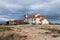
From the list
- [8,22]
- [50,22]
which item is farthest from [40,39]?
[50,22]

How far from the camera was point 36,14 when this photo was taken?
7031cm

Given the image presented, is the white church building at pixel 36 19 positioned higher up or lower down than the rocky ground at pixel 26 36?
higher up

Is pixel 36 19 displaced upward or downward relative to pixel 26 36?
upward

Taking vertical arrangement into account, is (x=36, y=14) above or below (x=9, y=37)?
above

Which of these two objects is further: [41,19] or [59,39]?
[41,19]

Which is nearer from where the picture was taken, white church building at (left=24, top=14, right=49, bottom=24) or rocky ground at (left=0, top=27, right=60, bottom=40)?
rocky ground at (left=0, top=27, right=60, bottom=40)

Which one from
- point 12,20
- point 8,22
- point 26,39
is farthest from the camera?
point 12,20

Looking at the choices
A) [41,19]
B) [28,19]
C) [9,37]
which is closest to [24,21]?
[28,19]

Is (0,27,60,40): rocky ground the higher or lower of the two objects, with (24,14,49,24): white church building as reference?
lower

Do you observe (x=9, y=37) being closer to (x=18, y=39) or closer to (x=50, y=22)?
(x=18, y=39)

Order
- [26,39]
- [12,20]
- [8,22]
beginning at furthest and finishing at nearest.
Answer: [12,20] → [8,22] → [26,39]

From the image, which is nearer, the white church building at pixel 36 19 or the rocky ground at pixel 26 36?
the rocky ground at pixel 26 36

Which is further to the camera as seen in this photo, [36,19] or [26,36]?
[36,19]

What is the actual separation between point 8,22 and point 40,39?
3994 centimetres
